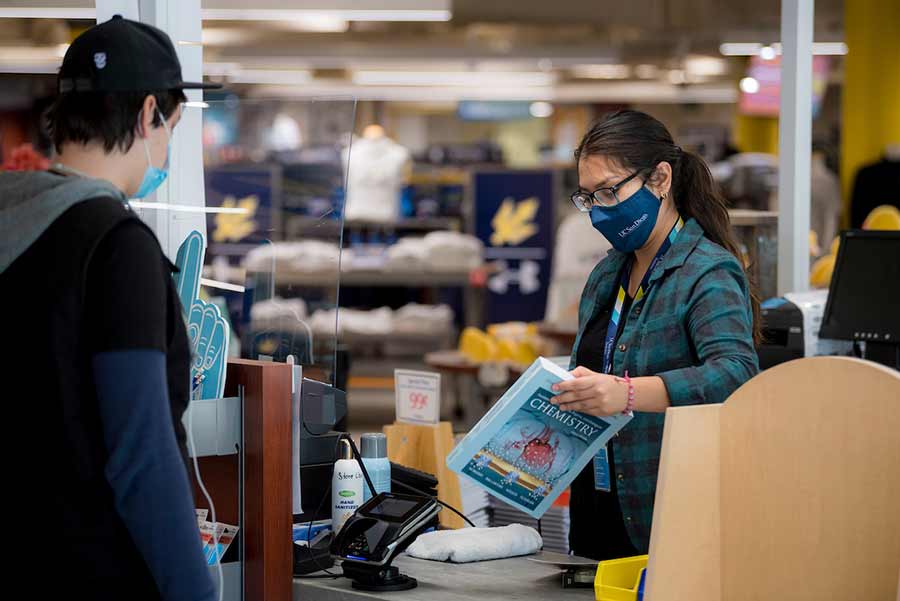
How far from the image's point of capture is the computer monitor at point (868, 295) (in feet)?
12.2

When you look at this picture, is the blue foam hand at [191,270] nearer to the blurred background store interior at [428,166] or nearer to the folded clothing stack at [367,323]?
the blurred background store interior at [428,166]

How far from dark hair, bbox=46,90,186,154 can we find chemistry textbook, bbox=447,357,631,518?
2.88 ft

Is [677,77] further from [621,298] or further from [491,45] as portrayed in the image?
[621,298]

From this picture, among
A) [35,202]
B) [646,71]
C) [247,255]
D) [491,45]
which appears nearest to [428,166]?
[491,45]

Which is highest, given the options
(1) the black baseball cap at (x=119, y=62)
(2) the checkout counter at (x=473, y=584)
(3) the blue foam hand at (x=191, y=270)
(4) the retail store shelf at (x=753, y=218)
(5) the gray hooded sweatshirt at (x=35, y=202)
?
(1) the black baseball cap at (x=119, y=62)

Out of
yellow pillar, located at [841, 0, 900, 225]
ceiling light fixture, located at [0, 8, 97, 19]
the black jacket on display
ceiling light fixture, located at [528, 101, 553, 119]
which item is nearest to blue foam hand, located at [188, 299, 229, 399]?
ceiling light fixture, located at [0, 8, 97, 19]

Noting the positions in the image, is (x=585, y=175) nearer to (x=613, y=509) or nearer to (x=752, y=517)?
(x=613, y=509)

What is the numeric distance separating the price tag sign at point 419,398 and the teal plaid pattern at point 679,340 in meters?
0.76

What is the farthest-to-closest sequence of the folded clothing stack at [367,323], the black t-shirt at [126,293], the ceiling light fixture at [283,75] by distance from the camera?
the ceiling light fixture at [283,75] → the folded clothing stack at [367,323] → the black t-shirt at [126,293]

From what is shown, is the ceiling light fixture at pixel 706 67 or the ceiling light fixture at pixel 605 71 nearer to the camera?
the ceiling light fixture at pixel 605 71

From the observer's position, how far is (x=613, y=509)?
2.57m

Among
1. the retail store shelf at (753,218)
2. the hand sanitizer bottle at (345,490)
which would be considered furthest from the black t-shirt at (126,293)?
the retail store shelf at (753,218)

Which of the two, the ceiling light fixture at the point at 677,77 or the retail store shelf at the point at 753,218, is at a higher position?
the ceiling light fixture at the point at 677,77

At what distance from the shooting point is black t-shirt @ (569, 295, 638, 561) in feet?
8.40
